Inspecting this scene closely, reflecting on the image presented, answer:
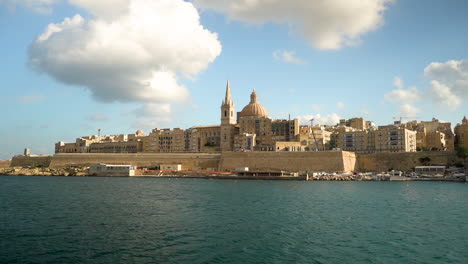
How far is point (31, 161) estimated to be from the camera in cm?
8700

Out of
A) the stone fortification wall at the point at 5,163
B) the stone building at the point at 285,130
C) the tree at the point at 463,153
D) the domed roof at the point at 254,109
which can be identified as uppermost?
the domed roof at the point at 254,109

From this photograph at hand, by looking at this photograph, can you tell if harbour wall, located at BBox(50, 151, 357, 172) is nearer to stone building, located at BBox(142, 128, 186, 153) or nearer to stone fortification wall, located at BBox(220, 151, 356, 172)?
stone fortification wall, located at BBox(220, 151, 356, 172)

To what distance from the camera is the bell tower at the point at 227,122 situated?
85188 millimetres

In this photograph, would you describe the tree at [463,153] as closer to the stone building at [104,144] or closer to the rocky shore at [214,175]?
the rocky shore at [214,175]

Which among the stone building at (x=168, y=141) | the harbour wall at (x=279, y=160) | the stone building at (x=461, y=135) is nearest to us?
the harbour wall at (x=279, y=160)

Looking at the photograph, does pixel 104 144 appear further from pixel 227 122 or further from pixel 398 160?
pixel 398 160

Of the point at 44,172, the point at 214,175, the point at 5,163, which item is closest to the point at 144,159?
the point at 44,172

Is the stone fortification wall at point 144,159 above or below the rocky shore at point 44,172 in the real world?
above

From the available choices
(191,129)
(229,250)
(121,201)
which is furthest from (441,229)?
(191,129)

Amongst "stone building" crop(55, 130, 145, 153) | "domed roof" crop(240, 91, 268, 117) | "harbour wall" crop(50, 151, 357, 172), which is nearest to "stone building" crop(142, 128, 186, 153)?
"stone building" crop(55, 130, 145, 153)

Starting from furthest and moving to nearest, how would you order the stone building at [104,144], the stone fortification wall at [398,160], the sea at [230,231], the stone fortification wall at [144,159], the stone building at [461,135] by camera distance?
1. the stone building at [104,144]
2. the stone fortification wall at [144,159]
3. the stone building at [461,135]
4. the stone fortification wall at [398,160]
5. the sea at [230,231]

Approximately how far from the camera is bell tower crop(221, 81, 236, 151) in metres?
85.2

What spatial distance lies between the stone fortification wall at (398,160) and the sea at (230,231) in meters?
34.8

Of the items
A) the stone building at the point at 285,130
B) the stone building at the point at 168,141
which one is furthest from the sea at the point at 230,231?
the stone building at the point at 168,141
